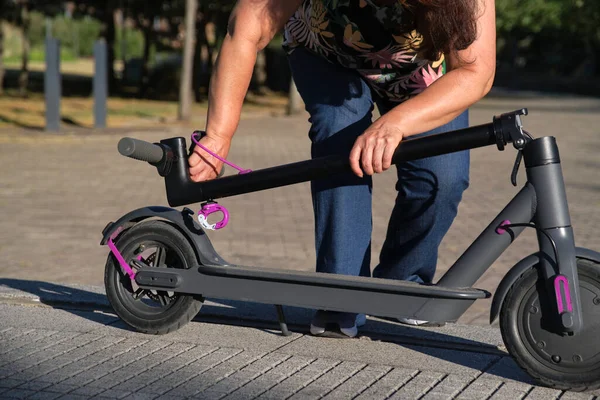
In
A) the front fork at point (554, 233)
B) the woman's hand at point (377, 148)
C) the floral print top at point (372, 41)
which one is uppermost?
the floral print top at point (372, 41)

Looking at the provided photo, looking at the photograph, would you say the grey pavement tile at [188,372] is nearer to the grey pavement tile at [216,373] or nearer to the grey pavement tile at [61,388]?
the grey pavement tile at [216,373]

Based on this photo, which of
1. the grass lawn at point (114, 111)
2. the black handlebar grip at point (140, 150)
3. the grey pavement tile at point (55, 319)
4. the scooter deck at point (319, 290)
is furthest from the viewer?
the grass lawn at point (114, 111)

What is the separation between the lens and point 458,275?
3.05 m

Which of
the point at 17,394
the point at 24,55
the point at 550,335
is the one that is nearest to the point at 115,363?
the point at 17,394

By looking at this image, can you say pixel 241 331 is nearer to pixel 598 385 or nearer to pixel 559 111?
pixel 598 385

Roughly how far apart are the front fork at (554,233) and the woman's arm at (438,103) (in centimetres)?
26

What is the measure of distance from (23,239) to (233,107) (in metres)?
3.51

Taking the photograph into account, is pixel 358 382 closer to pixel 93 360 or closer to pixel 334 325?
pixel 334 325

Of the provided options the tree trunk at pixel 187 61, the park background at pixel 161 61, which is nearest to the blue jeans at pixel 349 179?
the park background at pixel 161 61

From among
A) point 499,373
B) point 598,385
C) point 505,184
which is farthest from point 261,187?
point 505,184

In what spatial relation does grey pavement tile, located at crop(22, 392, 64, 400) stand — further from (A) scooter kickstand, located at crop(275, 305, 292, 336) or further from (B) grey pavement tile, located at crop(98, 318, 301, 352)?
(A) scooter kickstand, located at crop(275, 305, 292, 336)

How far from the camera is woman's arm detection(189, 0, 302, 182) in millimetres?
3346

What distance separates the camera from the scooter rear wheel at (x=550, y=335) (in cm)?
288

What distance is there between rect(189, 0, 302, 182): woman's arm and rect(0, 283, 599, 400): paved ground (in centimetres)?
63
